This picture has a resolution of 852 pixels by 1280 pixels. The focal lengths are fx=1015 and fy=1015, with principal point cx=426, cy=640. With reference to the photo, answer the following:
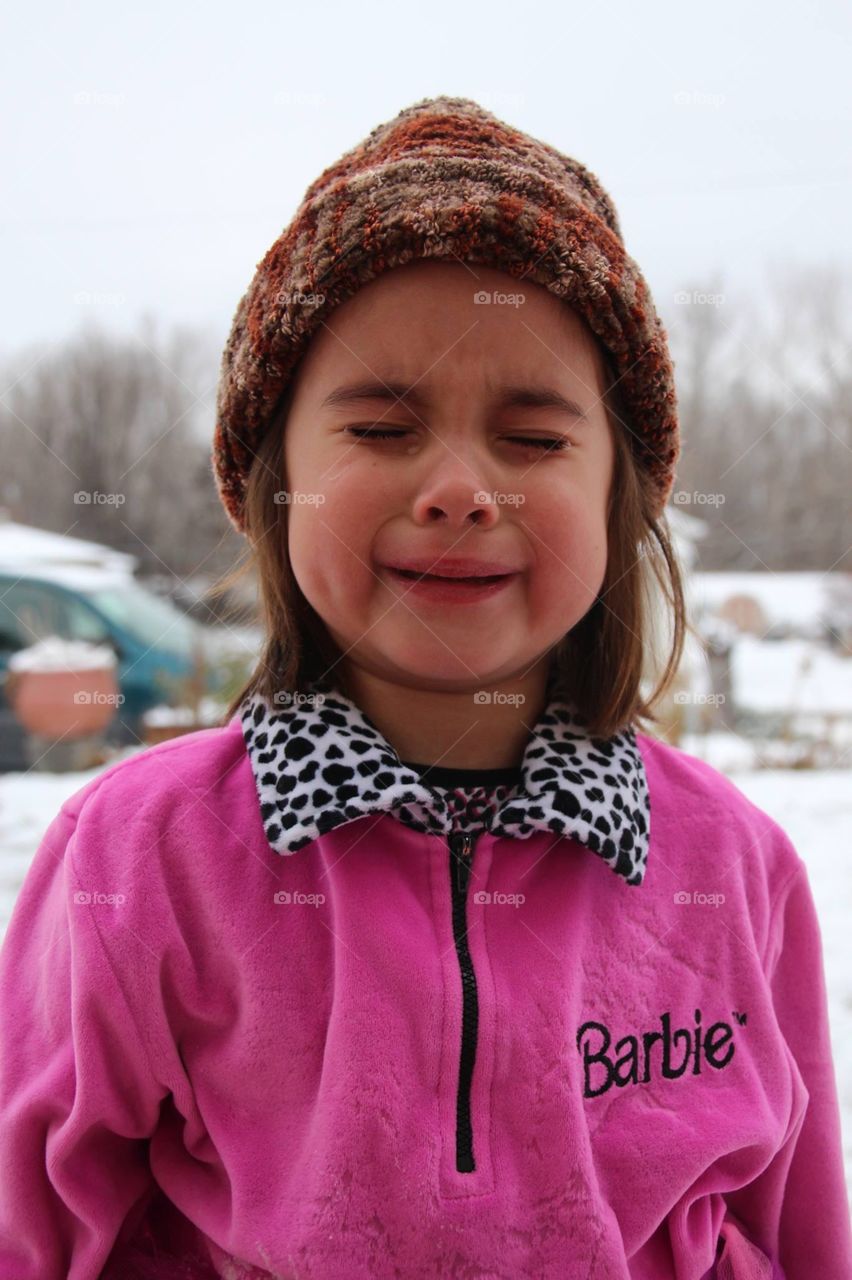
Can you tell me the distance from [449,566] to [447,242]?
Result: 0.82 feet

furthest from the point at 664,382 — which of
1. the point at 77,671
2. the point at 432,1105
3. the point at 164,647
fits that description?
the point at 164,647

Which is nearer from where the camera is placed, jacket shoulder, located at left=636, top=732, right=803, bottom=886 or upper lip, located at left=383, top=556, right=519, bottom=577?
upper lip, located at left=383, top=556, right=519, bottom=577

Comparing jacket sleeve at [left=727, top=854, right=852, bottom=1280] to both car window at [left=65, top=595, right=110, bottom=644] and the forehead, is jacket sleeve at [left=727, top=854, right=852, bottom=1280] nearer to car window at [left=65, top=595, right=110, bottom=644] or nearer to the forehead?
the forehead

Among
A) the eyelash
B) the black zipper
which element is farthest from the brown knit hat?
the black zipper

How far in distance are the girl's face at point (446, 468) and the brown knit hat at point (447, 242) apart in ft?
0.07

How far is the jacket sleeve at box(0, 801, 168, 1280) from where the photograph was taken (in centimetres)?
75

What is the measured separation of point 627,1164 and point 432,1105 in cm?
17

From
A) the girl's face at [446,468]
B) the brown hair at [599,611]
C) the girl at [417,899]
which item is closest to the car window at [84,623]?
the brown hair at [599,611]

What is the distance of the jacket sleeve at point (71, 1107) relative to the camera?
75 centimetres

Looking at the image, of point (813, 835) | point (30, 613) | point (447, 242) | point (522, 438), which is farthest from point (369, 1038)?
point (30, 613)

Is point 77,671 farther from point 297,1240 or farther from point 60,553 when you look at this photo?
point 297,1240

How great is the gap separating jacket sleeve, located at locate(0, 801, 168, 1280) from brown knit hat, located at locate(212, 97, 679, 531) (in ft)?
1.49

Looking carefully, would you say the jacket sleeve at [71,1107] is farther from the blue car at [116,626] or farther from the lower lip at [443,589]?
the blue car at [116,626]

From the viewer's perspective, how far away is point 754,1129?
2.75ft
